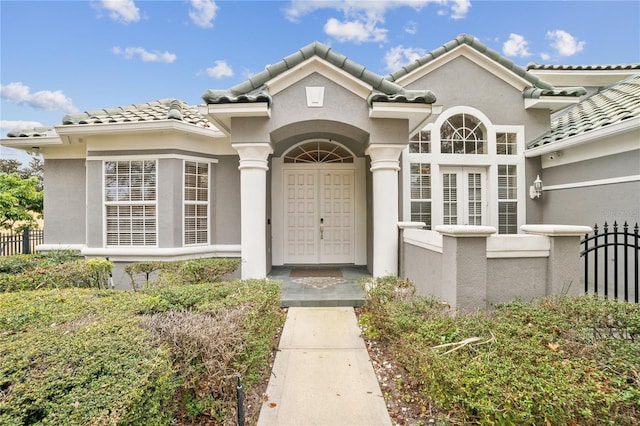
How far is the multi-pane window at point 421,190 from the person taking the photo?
27.8ft

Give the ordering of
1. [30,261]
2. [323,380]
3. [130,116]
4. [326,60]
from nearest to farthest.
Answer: [323,380]
[326,60]
[30,261]
[130,116]

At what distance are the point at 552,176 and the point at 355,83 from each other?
620cm

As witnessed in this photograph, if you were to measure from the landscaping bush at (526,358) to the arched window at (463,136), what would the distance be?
5670 mm

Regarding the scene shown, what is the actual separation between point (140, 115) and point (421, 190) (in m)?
7.86

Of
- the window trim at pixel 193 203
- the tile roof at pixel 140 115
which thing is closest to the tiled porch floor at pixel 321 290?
the window trim at pixel 193 203

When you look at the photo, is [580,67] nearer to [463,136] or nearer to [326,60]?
[463,136]

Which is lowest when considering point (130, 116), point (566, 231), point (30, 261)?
point (30, 261)

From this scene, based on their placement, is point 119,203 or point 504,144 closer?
point 119,203

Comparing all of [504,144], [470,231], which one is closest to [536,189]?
[504,144]

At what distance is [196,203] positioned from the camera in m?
7.62

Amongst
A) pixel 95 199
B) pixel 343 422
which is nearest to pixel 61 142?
pixel 95 199

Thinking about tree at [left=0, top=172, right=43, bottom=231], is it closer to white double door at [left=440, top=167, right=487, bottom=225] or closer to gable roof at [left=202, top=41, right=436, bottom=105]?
gable roof at [left=202, top=41, right=436, bottom=105]

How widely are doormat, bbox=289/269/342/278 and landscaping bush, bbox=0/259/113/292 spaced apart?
168 inches

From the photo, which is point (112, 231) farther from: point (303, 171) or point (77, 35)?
point (77, 35)
